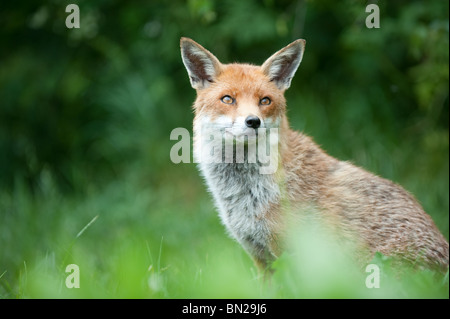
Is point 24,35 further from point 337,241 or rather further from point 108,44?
point 337,241

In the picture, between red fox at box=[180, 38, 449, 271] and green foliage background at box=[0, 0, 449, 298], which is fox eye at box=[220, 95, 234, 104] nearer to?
red fox at box=[180, 38, 449, 271]

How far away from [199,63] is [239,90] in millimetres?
511

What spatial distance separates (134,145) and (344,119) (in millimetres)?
3464

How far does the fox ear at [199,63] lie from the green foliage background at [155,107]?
2234mm

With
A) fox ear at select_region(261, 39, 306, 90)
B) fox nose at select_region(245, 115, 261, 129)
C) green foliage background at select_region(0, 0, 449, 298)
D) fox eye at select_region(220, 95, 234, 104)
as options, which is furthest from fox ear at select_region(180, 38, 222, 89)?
green foliage background at select_region(0, 0, 449, 298)

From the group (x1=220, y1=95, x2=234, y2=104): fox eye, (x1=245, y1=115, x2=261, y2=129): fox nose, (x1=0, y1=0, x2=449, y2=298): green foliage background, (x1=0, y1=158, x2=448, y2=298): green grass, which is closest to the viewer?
(x1=0, y1=158, x2=448, y2=298): green grass

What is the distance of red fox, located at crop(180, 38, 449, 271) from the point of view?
171 inches

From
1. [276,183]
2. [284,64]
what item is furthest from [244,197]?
[284,64]

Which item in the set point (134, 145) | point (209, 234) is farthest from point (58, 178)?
point (209, 234)

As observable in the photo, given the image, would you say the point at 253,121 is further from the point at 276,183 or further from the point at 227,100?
the point at 276,183

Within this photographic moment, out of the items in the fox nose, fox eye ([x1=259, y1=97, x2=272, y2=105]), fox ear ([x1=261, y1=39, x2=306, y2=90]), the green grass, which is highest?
fox ear ([x1=261, y1=39, x2=306, y2=90])

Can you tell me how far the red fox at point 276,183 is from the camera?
4.35 m

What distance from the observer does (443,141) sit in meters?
8.04

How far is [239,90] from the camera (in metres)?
4.46
